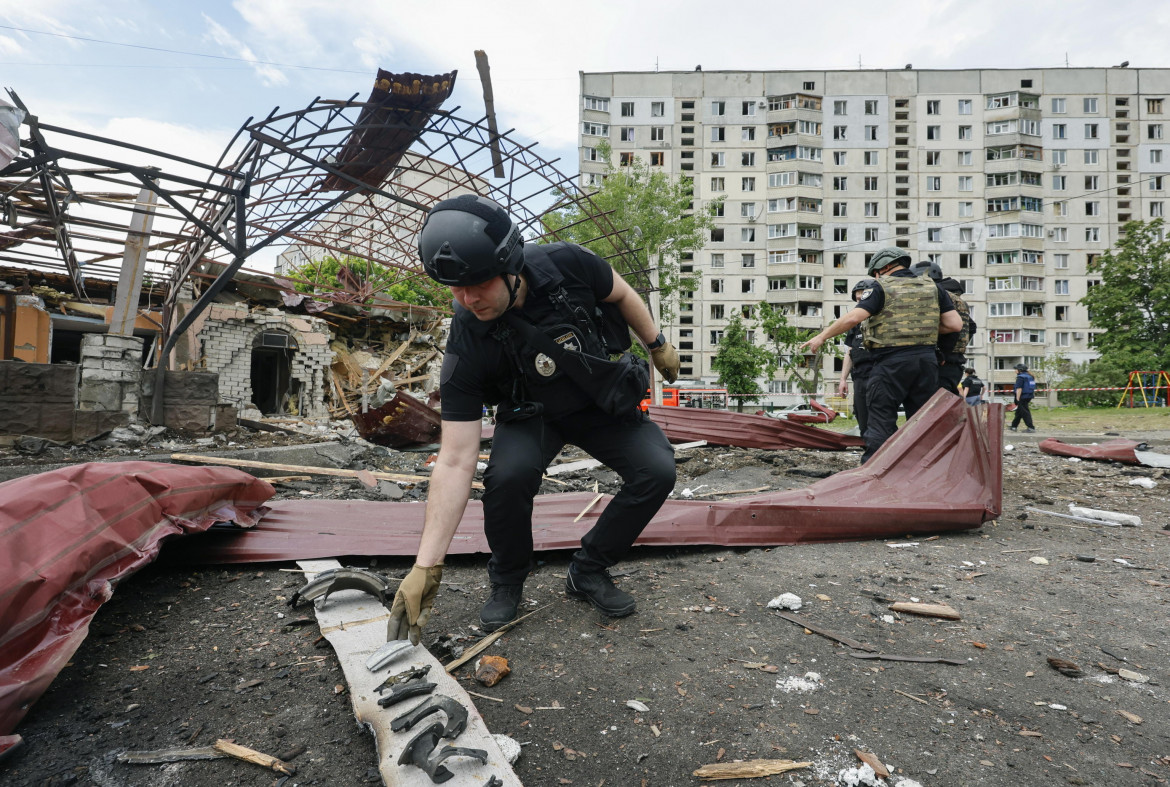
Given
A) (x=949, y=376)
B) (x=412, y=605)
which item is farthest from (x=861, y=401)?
(x=412, y=605)

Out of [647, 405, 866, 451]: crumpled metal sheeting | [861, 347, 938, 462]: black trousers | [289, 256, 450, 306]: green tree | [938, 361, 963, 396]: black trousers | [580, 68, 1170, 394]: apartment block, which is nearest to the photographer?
[861, 347, 938, 462]: black trousers

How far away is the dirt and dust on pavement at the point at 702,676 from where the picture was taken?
4.44 feet

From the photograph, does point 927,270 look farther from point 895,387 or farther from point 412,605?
point 412,605

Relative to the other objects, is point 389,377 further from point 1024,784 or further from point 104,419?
point 1024,784

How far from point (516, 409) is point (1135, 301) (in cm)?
3288

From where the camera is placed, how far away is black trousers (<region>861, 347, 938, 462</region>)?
4078 mm

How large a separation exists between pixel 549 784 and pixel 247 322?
1680cm

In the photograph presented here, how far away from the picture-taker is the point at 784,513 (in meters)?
3.04

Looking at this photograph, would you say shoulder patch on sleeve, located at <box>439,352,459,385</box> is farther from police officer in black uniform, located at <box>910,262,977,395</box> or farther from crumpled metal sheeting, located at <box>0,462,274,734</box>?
police officer in black uniform, located at <box>910,262,977,395</box>

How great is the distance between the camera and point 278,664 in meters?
1.81

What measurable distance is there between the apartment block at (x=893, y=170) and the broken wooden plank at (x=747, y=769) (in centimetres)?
3718

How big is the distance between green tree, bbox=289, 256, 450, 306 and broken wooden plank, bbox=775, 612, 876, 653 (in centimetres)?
1181

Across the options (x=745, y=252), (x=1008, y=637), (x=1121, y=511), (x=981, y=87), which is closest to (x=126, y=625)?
(x=1008, y=637)

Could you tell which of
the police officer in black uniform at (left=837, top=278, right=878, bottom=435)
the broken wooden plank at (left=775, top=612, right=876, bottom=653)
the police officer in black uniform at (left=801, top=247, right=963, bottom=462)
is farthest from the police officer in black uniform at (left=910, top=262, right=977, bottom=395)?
the broken wooden plank at (left=775, top=612, right=876, bottom=653)
